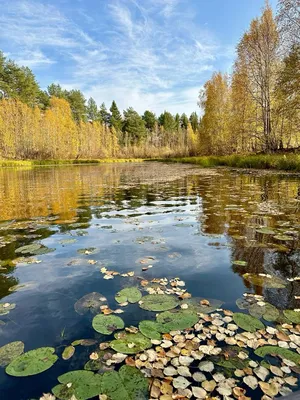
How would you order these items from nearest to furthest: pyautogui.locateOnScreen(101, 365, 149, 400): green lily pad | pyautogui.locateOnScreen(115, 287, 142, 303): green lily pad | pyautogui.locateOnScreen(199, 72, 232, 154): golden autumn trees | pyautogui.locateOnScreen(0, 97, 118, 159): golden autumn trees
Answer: pyautogui.locateOnScreen(101, 365, 149, 400): green lily pad, pyautogui.locateOnScreen(115, 287, 142, 303): green lily pad, pyautogui.locateOnScreen(199, 72, 232, 154): golden autumn trees, pyautogui.locateOnScreen(0, 97, 118, 159): golden autumn trees

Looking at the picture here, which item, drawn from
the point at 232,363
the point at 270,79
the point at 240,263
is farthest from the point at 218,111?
the point at 232,363

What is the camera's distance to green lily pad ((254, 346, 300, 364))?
1.70 m

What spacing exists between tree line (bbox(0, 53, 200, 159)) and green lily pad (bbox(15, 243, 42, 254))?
135 ft

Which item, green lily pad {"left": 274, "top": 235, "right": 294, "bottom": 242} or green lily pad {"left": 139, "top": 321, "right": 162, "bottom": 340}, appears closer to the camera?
green lily pad {"left": 139, "top": 321, "right": 162, "bottom": 340}

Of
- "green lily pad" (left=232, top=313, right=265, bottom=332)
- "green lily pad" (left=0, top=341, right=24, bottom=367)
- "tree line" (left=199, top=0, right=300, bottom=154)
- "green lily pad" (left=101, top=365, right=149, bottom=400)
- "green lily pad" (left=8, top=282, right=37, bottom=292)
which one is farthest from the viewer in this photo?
"tree line" (left=199, top=0, right=300, bottom=154)

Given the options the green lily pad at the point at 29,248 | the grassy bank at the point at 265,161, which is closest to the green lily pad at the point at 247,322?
the green lily pad at the point at 29,248

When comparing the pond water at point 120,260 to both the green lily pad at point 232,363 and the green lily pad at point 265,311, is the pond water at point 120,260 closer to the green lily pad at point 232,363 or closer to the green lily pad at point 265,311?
the green lily pad at point 265,311

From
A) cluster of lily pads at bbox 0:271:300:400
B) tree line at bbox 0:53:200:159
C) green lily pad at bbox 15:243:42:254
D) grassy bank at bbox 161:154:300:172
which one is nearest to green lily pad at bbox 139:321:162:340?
cluster of lily pads at bbox 0:271:300:400

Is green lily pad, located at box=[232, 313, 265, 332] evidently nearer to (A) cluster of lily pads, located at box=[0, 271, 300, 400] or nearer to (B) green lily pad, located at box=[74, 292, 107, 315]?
(A) cluster of lily pads, located at box=[0, 271, 300, 400]

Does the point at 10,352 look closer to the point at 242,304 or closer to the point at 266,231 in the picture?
the point at 242,304

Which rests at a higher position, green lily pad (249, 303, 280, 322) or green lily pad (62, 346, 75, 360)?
green lily pad (249, 303, 280, 322)

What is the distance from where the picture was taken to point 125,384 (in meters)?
1.52

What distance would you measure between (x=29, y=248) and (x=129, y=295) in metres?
2.26

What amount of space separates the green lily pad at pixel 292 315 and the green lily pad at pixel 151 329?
105cm
